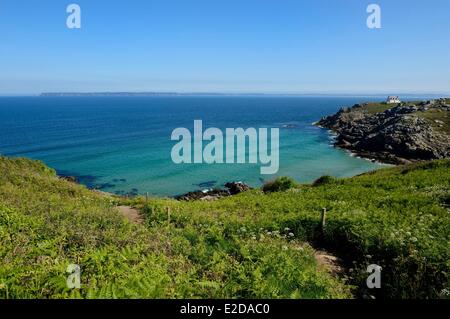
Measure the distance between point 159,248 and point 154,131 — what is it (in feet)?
372

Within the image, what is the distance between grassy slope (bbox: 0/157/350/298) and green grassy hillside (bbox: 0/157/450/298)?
31mm

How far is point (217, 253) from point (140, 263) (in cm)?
258

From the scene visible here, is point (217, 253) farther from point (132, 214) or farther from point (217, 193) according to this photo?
point (217, 193)

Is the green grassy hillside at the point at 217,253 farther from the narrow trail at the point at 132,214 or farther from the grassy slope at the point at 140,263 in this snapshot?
the narrow trail at the point at 132,214

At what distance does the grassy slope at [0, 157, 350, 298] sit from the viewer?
23.5 feet

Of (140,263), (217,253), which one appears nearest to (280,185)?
(217,253)

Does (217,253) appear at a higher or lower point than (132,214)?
higher

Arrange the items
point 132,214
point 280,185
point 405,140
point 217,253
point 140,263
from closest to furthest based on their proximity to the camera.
→ point 140,263
point 217,253
point 132,214
point 280,185
point 405,140

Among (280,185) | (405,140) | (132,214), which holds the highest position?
(405,140)

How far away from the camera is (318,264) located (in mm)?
11898

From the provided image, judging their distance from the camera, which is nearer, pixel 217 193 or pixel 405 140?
pixel 217 193

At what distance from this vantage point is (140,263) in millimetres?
8750

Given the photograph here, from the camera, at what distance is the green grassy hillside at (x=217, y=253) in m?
7.64
